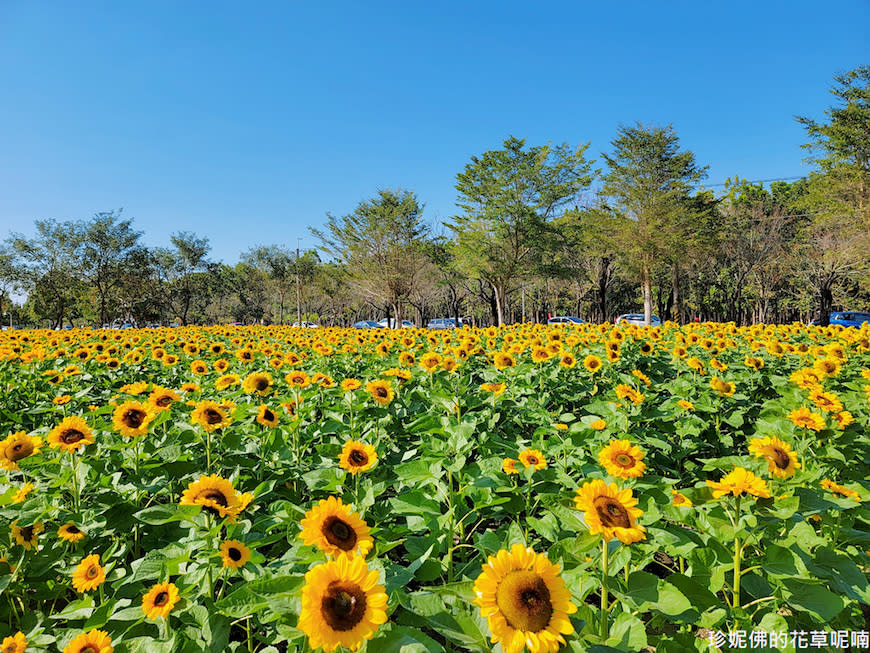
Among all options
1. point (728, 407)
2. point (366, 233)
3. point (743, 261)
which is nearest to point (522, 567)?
point (728, 407)

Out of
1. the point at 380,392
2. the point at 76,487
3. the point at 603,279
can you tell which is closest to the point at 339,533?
the point at 76,487

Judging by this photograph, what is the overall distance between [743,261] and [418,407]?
3424 centimetres

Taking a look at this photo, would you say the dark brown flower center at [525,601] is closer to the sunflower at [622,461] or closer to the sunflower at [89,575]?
the sunflower at [622,461]

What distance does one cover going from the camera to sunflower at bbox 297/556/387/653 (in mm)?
863

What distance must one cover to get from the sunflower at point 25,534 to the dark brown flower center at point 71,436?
1.22ft

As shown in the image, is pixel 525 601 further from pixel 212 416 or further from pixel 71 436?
pixel 71 436

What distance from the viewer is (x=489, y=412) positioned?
2932 mm

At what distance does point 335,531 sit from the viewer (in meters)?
1.14

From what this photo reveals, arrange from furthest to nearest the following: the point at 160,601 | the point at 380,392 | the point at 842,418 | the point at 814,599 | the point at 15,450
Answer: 1. the point at 380,392
2. the point at 842,418
3. the point at 15,450
4. the point at 814,599
5. the point at 160,601

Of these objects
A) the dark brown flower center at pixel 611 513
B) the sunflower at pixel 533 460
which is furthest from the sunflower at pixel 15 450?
the dark brown flower center at pixel 611 513

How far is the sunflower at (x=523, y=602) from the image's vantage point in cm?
90

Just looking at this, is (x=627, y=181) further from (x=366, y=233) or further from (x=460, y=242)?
(x=366, y=233)

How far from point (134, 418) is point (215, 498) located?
1064mm

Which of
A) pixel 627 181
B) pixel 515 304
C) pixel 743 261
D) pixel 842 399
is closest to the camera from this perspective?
pixel 842 399
